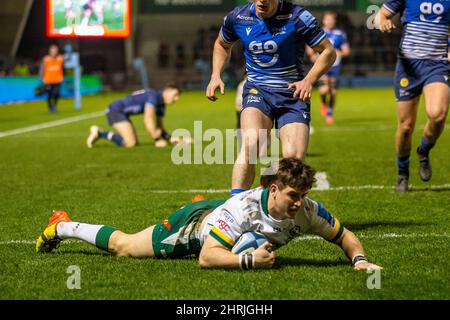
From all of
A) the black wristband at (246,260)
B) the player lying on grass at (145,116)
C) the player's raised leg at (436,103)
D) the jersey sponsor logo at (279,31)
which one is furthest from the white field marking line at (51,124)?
the black wristband at (246,260)

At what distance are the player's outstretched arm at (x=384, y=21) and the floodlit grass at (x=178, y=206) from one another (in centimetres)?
172

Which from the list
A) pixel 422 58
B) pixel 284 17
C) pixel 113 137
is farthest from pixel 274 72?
pixel 113 137

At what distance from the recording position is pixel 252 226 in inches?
237

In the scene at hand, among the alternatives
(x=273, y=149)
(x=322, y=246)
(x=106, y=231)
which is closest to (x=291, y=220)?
(x=322, y=246)

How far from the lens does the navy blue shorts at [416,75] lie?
9.48 metres

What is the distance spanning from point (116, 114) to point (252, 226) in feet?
38.0

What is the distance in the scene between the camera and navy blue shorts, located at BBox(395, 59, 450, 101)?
948 cm

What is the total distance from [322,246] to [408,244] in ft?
2.11

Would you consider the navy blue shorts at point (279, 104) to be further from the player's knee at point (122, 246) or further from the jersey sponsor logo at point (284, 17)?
the player's knee at point (122, 246)

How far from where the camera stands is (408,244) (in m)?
7.05

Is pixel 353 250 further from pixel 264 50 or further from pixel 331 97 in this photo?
pixel 331 97

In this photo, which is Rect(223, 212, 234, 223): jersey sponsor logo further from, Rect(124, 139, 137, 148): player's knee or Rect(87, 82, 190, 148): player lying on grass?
Rect(124, 139, 137, 148): player's knee

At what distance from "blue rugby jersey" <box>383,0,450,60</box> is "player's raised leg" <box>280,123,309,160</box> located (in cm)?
241
